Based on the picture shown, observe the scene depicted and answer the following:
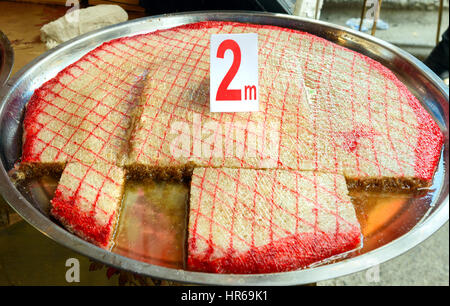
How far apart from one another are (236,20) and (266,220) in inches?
66.3

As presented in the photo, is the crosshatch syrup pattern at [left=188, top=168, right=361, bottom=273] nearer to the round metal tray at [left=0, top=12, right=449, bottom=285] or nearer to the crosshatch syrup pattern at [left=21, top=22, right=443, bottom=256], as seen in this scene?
the crosshatch syrup pattern at [left=21, top=22, right=443, bottom=256]

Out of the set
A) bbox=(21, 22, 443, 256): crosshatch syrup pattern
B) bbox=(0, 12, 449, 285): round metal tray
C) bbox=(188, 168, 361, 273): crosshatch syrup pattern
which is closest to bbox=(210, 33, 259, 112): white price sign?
bbox=(21, 22, 443, 256): crosshatch syrup pattern

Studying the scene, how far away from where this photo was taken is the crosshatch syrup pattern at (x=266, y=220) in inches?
64.7

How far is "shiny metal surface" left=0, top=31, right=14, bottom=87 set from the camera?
8.09 ft

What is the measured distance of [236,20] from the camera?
284 cm

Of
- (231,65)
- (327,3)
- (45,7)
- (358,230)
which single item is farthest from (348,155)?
(327,3)

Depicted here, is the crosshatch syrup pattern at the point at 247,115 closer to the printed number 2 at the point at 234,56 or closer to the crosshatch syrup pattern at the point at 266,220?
the crosshatch syrup pattern at the point at 266,220

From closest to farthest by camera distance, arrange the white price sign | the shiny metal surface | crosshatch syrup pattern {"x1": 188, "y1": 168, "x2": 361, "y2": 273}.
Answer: crosshatch syrup pattern {"x1": 188, "y1": 168, "x2": 361, "y2": 273} → the white price sign → the shiny metal surface

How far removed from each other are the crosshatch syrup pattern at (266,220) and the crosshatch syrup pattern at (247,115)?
0.31ft

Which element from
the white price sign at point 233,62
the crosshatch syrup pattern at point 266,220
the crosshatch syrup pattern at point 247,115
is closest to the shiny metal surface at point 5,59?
the crosshatch syrup pattern at point 247,115

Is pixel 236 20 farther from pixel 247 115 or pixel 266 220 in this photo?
pixel 266 220

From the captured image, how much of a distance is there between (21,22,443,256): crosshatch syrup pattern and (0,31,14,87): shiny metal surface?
1.22ft

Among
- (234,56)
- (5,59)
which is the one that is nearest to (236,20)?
(234,56)

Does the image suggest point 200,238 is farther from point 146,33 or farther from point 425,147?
point 146,33
